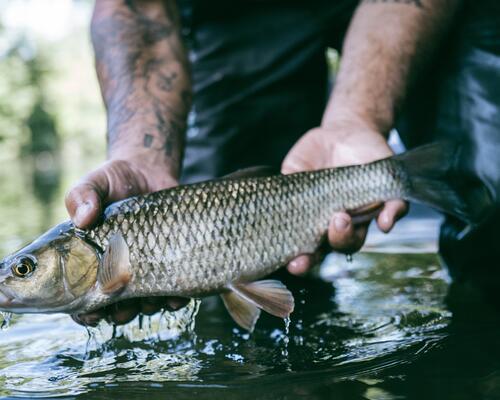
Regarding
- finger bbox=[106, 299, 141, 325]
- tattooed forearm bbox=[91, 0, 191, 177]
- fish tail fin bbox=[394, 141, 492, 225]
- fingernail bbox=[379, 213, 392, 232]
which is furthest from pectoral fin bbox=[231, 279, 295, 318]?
tattooed forearm bbox=[91, 0, 191, 177]

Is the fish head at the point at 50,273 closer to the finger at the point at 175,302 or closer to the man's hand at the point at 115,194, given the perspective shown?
the man's hand at the point at 115,194

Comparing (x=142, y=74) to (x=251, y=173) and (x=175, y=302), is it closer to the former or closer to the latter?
(x=251, y=173)

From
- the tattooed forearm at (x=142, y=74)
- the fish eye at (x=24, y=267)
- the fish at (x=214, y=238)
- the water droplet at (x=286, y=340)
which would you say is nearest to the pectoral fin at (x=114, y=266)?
the fish at (x=214, y=238)

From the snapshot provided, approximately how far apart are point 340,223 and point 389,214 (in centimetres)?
32

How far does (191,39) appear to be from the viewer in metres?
5.02

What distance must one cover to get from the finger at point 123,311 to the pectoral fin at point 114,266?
286 millimetres

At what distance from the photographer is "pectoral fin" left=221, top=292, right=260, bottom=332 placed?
284 centimetres

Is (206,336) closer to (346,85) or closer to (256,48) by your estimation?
(346,85)

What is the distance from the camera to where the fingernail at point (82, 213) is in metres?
2.56

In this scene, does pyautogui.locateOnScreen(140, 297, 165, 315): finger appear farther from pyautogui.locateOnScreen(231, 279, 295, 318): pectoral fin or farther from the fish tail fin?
the fish tail fin

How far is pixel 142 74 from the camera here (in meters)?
3.87

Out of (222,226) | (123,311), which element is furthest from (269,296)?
(123,311)

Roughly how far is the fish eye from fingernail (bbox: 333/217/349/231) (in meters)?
1.31

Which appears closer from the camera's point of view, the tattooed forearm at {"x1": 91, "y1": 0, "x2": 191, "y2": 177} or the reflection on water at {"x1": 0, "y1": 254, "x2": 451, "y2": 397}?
the reflection on water at {"x1": 0, "y1": 254, "x2": 451, "y2": 397}
